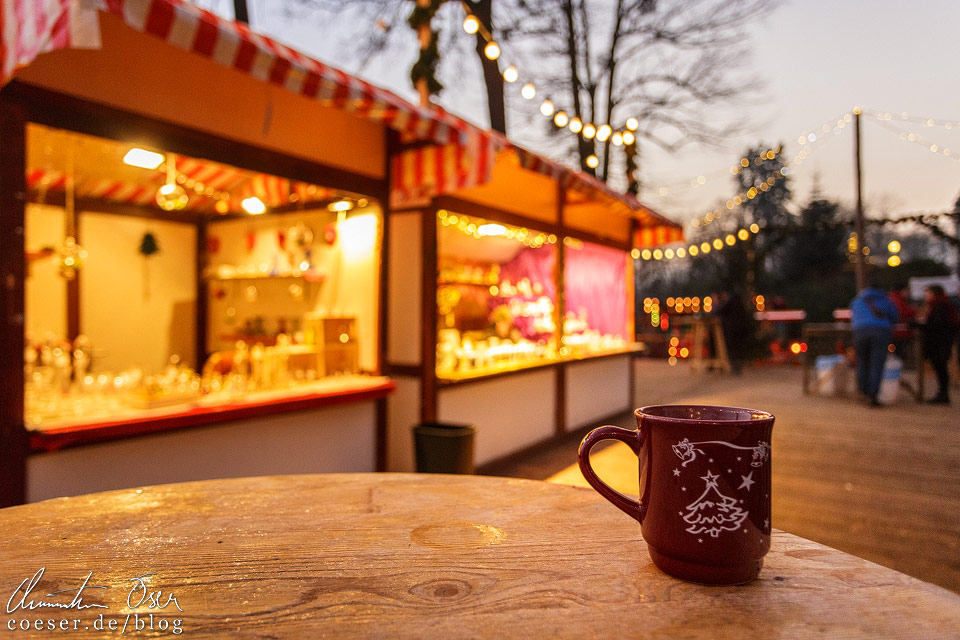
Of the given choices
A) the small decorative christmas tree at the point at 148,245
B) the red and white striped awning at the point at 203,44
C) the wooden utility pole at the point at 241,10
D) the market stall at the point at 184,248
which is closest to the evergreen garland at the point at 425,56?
the market stall at the point at 184,248

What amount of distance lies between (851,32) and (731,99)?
12127mm

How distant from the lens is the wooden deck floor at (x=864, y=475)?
5.89ft

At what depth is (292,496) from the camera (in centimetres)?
102

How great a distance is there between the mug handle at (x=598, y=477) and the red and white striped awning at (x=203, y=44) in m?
2.14

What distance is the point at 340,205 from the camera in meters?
5.04

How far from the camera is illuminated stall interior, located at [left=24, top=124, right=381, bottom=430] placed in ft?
12.8

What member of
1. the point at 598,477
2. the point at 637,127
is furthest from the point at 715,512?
the point at 637,127

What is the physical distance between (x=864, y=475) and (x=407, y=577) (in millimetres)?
5007

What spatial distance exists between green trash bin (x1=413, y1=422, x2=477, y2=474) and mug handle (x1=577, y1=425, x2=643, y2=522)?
10.6 feet

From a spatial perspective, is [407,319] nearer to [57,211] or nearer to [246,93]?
[246,93]

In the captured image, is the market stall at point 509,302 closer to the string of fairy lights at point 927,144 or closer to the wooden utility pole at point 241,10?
the string of fairy lights at point 927,144

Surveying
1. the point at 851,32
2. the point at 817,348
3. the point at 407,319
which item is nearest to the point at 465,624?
the point at 851,32

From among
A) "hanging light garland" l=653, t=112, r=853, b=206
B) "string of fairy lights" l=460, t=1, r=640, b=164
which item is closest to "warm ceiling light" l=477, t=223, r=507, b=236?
"string of fairy lights" l=460, t=1, r=640, b=164

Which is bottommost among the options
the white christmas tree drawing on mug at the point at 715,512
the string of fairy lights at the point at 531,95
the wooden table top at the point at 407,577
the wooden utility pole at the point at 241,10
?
the wooden table top at the point at 407,577
